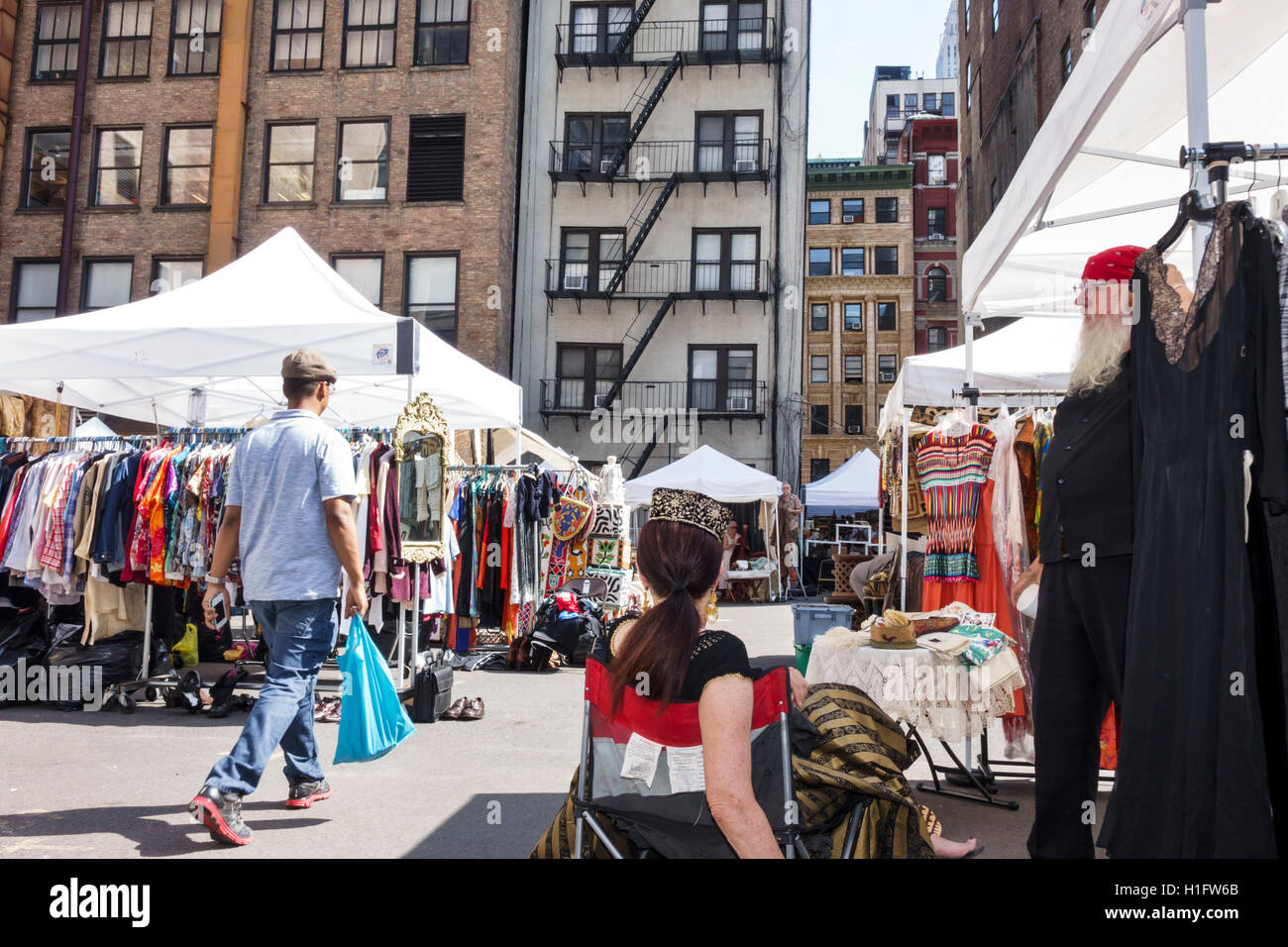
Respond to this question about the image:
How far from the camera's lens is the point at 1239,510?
269cm

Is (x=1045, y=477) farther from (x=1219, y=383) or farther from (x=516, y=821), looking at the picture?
(x=516, y=821)

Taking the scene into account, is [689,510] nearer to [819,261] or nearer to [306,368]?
[306,368]

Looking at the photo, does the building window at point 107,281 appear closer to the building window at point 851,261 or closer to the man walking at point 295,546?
the man walking at point 295,546

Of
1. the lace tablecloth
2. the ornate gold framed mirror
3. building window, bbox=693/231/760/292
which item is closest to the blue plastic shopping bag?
the lace tablecloth

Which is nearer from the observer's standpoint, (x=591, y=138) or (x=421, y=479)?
(x=421, y=479)

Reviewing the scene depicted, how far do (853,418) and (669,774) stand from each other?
46.3m

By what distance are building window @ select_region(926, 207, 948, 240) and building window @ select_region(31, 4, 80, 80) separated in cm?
4071

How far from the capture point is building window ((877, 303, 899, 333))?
47.9 m

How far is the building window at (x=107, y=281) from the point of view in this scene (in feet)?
80.5

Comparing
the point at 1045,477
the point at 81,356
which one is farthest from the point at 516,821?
the point at 81,356

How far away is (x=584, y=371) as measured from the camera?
1030 inches

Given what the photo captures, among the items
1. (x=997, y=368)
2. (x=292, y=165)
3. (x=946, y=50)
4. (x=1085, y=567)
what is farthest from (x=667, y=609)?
(x=946, y=50)

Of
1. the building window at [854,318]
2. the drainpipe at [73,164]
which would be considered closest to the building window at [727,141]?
the drainpipe at [73,164]

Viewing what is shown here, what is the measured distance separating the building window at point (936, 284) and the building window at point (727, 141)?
2703 centimetres
